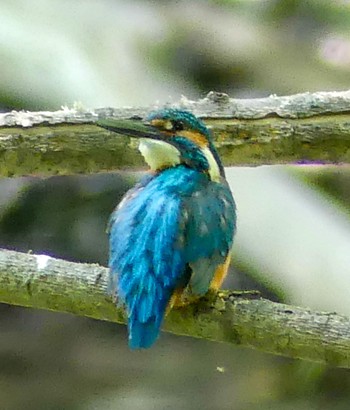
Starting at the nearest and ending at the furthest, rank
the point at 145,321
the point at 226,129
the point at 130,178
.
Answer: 1. the point at 145,321
2. the point at 226,129
3. the point at 130,178

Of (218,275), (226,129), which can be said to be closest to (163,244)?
(218,275)

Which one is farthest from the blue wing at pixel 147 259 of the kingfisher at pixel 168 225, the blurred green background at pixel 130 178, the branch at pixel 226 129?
the blurred green background at pixel 130 178

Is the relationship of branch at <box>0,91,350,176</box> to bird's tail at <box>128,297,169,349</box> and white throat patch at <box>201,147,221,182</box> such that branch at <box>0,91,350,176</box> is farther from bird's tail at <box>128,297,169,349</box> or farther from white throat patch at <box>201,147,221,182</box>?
bird's tail at <box>128,297,169,349</box>

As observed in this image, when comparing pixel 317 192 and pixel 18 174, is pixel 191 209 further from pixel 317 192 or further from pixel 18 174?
pixel 317 192

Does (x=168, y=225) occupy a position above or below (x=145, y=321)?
above

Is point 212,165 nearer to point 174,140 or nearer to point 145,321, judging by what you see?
point 174,140

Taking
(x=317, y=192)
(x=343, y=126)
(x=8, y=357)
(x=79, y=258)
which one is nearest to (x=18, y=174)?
(x=343, y=126)
